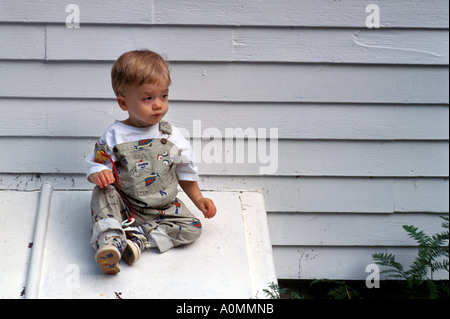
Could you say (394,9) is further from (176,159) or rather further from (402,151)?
(176,159)

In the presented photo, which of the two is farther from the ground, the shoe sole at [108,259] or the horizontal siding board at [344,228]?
the horizontal siding board at [344,228]

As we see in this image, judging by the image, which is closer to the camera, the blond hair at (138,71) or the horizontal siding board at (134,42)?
the blond hair at (138,71)

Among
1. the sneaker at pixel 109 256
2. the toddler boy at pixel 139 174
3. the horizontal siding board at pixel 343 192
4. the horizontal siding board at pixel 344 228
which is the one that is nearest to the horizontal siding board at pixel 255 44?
the toddler boy at pixel 139 174

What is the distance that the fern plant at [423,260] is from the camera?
300 centimetres

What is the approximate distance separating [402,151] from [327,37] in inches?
32.0

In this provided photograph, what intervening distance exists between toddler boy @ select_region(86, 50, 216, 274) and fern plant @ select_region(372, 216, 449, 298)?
1.21 meters

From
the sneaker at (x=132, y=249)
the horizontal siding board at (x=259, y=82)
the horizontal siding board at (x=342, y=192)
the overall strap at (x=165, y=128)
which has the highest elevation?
the horizontal siding board at (x=259, y=82)

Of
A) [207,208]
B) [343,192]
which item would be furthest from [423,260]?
[207,208]

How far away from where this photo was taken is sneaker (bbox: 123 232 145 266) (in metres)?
2.38

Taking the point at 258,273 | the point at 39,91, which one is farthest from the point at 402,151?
the point at 39,91

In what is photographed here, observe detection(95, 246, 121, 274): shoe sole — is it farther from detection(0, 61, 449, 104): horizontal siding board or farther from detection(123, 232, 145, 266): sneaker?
detection(0, 61, 449, 104): horizontal siding board

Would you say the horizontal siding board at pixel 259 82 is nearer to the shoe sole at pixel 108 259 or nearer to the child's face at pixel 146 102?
the child's face at pixel 146 102

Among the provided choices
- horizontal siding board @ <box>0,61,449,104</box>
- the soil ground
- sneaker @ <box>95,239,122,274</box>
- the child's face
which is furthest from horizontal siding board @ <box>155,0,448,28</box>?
the soil ground
